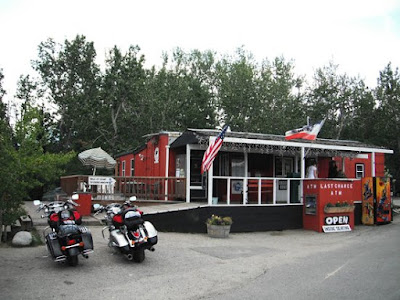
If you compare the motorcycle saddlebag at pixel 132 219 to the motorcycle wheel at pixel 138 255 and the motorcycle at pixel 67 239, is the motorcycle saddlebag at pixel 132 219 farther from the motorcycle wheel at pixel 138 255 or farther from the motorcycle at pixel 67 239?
the motorcycle at pixel 67 239

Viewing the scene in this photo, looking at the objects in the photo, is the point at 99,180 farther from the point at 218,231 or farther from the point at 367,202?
the point at 367,202

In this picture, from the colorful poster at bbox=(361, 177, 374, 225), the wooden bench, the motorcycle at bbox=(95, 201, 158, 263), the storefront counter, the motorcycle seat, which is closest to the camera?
the motorcycle seat

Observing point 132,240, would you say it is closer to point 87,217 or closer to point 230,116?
point 87,217

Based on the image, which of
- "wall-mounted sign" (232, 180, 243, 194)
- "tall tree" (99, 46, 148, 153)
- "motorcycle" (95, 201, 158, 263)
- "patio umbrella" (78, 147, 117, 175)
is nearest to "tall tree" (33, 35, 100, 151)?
"tall tree" (99, 46, 148, 153)

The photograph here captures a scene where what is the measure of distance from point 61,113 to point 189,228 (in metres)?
25.0

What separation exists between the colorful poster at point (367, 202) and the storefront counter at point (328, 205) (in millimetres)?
1464

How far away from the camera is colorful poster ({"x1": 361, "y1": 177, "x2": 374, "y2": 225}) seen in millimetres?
15509

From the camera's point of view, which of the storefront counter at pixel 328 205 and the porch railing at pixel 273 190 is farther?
the porch railing at pixel 273 190

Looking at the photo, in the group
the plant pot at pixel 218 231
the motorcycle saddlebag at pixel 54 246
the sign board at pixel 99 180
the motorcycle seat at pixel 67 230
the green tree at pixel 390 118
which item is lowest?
the plant pot at pixel 218 231

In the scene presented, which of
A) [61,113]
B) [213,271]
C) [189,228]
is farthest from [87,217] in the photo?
[61,113]

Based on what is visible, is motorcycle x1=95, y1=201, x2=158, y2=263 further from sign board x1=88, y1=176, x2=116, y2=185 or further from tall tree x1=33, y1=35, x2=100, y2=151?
tall tree x1=33, y1=35, x2=100, y2=151

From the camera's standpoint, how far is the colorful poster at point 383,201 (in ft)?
50.6

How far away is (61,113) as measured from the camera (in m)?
33.7

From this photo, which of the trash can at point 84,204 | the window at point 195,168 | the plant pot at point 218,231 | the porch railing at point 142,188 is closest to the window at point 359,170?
the window at point 195,168
